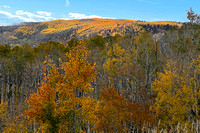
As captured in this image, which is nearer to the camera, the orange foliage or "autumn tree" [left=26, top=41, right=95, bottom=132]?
"autumn tree" [left=26, top=41, right=95, bottom=132]

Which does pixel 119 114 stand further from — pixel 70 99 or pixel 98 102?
pixel 70 99

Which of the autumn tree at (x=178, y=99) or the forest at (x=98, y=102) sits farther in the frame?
the autumn tree at (x=178, y=99)

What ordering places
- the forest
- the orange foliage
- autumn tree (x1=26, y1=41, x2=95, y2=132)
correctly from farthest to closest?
1. the orange foliage
2. the forest
3. autumn tree (x1=26, y1=41, x2=95, y2=132)

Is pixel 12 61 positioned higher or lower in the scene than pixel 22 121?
higher

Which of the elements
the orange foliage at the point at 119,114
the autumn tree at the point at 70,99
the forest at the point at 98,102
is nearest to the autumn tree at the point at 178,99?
the forest at the point at 98,102

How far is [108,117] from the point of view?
24.0 metres

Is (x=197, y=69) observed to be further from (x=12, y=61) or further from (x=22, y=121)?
(x=12, y=61)

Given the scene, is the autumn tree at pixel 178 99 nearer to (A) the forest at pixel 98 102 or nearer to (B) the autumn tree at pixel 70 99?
(A) the forest at pixel 98 102

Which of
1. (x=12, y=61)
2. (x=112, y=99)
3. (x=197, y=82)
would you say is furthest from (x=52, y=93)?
(x=12, y=61)

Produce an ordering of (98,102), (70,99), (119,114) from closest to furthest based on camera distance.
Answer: (70,99), (119,114), (98,102)

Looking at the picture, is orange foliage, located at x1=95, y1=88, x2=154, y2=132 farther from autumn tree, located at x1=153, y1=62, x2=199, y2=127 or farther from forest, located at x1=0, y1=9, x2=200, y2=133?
autumn tree, located at x1=153, y1=62, x2=199, y2=127

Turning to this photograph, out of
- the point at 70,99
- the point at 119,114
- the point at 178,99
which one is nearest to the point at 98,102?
the point at 119,114

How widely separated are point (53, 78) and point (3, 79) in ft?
143

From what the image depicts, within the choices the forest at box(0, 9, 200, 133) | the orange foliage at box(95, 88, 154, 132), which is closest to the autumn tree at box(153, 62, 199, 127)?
the forest at box(0, 9, 200, 133)
